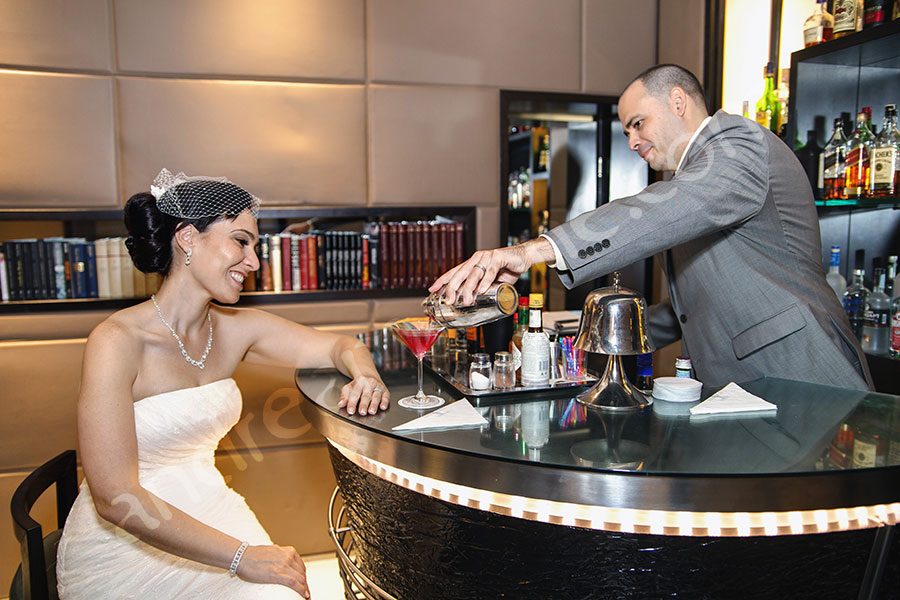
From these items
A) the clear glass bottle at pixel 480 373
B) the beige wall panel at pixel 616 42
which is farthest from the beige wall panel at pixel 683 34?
the clear glass bottle at pixel 480 373

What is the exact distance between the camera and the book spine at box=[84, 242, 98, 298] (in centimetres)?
331

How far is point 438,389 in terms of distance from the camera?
187cm

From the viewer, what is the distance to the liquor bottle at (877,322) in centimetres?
287

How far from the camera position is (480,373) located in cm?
180

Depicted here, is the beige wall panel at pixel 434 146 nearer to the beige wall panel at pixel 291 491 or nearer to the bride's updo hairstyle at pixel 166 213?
the beige wall panel at pixel 291 491

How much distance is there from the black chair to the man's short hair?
2.20 meters

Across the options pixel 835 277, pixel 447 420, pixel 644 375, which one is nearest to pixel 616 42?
pixel 835 277

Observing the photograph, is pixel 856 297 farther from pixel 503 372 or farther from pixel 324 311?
pixel 324 311

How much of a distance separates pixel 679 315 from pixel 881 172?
4.10ft

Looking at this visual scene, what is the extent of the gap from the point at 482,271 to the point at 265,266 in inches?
85.8

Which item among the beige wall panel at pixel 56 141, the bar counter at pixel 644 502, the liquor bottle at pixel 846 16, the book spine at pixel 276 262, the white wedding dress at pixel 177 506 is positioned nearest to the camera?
the bar counter at pixel 644 502

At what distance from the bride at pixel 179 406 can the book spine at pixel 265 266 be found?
1.22 meters

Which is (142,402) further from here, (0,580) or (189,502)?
(0,580)

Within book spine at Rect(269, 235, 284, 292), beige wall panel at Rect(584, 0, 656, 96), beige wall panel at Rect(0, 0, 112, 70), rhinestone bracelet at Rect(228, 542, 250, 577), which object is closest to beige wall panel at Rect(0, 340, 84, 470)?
book spine at Rect(269, 235, 284, 292)
